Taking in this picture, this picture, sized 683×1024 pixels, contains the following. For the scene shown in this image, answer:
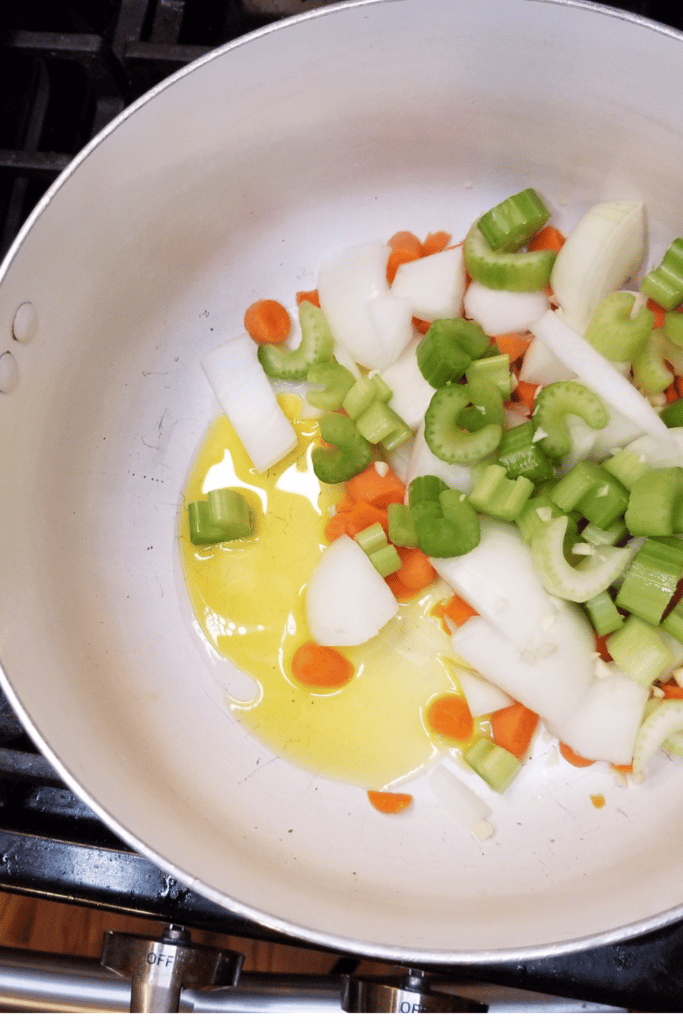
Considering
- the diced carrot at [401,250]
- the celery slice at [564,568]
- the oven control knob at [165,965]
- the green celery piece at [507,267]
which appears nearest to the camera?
the oven control knob at [165,965]

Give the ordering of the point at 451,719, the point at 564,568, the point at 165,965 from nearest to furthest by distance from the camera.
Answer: the point at 165,965
the point at 564,568
the point at 451,719

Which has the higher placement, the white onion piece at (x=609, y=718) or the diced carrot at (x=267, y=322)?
the diced carrot at (x=267, y=322)

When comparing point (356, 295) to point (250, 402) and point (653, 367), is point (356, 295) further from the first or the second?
point (653, 367)

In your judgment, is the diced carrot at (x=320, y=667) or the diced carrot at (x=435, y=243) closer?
the diced carrot at (x=320, y=667)

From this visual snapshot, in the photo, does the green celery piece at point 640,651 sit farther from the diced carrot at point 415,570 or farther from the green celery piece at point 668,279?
the green celery piece at point 668,279

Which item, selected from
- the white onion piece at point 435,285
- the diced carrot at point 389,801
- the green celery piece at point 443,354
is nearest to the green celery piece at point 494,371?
the green celery piece at point 443,354

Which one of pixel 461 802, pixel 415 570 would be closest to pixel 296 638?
pixel 415 570
